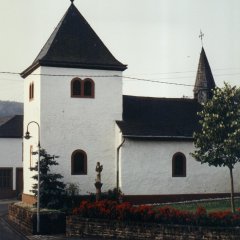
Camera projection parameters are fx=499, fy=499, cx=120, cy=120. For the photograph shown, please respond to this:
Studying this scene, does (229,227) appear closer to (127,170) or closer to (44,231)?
(44,231)

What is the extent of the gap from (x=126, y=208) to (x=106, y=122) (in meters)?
12.0

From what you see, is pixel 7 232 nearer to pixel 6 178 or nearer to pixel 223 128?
pixel 223 128

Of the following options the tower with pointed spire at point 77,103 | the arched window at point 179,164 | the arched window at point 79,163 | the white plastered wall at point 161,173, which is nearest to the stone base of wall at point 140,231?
the arched window at point 79,163

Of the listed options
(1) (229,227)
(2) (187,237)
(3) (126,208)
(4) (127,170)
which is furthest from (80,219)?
(4) (127,170)

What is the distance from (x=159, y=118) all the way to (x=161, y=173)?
4.27 meters

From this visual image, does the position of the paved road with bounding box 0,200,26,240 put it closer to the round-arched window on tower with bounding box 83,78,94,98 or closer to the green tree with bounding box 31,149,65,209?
the green tree with bounding box 31,149,65,209

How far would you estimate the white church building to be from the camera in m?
31.9

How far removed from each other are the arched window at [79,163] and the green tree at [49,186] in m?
2.49

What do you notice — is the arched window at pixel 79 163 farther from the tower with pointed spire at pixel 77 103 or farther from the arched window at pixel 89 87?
the arched window at pixel 89 87

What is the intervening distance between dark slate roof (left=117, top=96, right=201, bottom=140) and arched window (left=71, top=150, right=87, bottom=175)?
121 inches

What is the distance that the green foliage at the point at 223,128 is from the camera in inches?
997

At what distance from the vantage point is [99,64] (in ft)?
108

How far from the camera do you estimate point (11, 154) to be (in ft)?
160

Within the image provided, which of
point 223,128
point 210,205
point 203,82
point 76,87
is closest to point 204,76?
point 203,82
